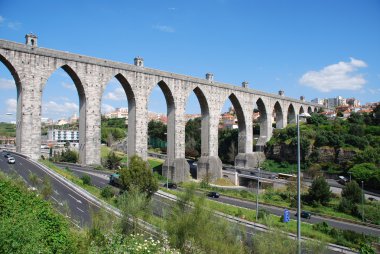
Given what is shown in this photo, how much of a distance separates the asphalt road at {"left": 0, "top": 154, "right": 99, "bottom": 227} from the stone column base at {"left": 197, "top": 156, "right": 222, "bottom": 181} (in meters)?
21.3

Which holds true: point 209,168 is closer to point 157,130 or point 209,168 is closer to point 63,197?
point 63,197

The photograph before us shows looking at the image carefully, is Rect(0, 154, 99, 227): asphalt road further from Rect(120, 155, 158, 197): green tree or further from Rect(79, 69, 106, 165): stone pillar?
Rect(79, 69, 106, 165): stone pillar

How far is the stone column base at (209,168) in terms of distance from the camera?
4131 cm

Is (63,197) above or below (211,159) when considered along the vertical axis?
below

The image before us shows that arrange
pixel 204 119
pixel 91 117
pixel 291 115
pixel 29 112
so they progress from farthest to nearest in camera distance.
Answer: pixel 291 115, pixel 204 119, pixel 91 117, pixel 29 112

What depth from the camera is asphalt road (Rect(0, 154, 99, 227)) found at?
15.3 metres

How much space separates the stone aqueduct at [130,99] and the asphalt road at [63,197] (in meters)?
3.83

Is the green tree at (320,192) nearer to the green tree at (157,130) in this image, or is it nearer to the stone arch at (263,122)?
the stone arch at (263,122)

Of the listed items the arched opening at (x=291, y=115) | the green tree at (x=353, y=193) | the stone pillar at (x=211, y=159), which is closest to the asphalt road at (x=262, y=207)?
the green tree at (x=353, y=193)

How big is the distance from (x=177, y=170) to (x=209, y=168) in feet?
17.8

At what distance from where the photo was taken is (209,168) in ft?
136

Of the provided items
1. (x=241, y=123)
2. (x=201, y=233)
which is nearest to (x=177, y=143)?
(x=241, y=123)

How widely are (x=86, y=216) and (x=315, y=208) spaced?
21.5m

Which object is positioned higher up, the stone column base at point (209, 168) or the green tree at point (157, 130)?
the green tree at point (157, 130)
